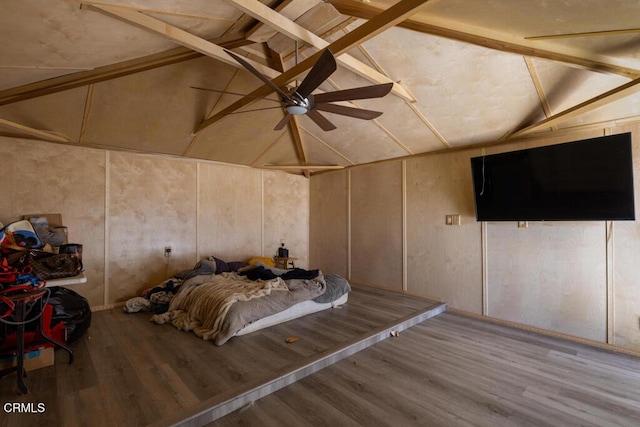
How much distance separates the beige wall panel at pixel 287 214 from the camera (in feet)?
19.8

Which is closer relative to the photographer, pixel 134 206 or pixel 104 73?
pixel 104 73

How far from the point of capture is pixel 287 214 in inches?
251

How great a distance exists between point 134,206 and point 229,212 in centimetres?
155

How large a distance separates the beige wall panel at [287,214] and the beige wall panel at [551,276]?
3876 millimetres

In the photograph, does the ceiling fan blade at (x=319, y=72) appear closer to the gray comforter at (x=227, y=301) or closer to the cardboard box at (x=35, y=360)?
the gray comforter at (x=227, y=301)

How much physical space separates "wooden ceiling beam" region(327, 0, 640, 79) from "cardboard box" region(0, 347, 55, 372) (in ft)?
12.7

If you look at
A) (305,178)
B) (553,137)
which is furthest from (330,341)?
(305,178)

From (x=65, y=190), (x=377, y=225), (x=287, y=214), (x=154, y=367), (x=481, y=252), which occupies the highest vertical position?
(x=65, y=190)

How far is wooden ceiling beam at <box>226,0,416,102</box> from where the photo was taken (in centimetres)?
203

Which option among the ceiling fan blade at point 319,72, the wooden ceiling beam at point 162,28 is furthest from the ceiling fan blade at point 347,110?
the wooden ceiling beam at point 162,28

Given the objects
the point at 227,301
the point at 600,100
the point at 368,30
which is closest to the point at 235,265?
the point at 227,301

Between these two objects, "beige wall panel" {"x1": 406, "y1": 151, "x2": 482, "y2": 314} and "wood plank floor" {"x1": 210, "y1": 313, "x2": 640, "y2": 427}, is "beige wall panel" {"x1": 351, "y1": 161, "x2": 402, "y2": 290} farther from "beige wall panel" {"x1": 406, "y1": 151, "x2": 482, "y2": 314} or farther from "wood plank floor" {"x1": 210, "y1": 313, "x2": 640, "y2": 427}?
"wood plank floor" {"x1": 210, "y1": 313, "x2": 640, "y2": 427}

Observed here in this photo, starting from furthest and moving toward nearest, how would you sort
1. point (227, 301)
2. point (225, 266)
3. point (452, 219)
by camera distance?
point (225, 266), point (452, 219), point (227, 301)

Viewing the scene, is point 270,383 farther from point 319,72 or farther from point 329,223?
point 329,223
